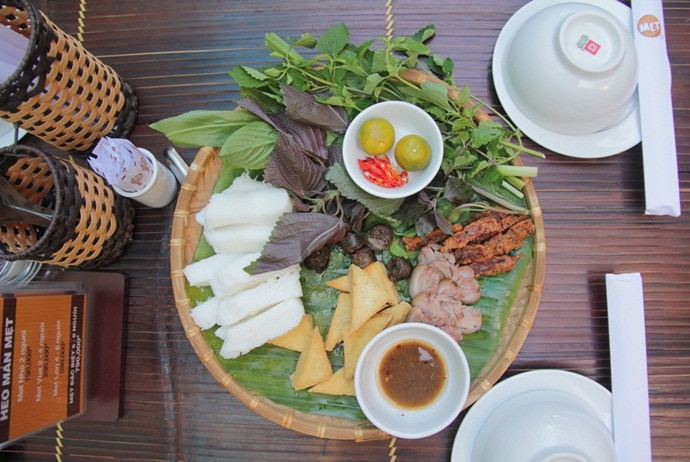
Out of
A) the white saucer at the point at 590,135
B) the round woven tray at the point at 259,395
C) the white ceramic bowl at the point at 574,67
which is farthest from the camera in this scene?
the white saucer at the point at 590,135

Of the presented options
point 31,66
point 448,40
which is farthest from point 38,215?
point 448,40

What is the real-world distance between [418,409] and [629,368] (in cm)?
85

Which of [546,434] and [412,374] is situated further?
[412,374]

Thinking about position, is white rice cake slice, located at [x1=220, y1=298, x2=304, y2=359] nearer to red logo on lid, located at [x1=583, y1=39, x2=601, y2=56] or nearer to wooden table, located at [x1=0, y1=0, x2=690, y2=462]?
wooden table, located at [x1=0, y1=0, x2=690, y2=462]

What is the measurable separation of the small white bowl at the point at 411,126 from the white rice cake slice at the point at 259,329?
56cm

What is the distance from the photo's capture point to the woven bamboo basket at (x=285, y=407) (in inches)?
67.1

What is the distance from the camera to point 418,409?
1.73 meters

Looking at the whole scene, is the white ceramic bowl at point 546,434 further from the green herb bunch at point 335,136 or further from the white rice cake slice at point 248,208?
the white rice cake slice at point 248,208

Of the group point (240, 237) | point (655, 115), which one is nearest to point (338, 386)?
point (240, 237)

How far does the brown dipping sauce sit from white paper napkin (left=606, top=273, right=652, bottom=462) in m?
0.70

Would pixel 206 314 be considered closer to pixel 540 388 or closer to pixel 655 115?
pixel 540 388

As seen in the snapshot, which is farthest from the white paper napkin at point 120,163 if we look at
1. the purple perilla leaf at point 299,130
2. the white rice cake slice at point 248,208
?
the purple perilla leaf at point 299,130

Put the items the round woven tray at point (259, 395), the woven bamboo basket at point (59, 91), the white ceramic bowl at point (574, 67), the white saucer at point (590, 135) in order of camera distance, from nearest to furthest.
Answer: the woven bamboo basket at point (59, 91), the white ceramic bowl at point (574, 67), the round woven tray at point (259, 395), the white saucer at point (590, 135)

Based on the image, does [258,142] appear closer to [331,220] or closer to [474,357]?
[331,220]
